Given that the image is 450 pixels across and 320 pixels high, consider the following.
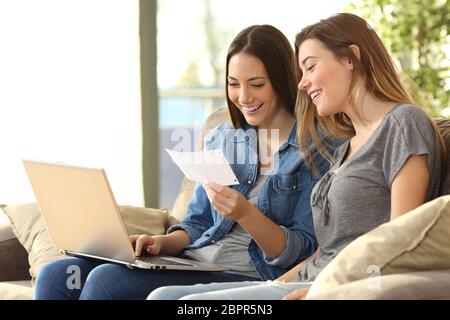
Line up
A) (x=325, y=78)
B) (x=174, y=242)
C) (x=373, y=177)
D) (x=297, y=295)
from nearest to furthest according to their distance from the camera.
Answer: (x=297, y=295) → (x=373, y=177) → (x=325, y=78) → (x=174, y=242)

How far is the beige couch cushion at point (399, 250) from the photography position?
1770mm

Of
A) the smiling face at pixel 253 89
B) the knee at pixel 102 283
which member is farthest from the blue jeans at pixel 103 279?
the smiling face at pixel 253 89

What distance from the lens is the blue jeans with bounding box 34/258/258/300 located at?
2.22 metres

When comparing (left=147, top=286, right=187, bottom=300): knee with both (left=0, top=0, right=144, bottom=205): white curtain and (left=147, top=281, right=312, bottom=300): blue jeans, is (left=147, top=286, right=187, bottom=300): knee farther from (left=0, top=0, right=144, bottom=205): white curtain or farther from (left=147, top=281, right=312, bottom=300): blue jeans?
(left=0, top=0, right=144, bottom=205): white curtain

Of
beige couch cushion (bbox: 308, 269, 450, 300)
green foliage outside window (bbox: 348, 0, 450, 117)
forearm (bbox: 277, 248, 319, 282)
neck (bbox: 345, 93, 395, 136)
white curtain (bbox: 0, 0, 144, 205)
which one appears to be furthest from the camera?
green foliage outside window (bbox: 348, 0, 450, 117)

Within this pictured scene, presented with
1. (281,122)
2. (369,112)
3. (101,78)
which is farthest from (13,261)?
(101,78)

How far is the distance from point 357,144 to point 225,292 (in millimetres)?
534

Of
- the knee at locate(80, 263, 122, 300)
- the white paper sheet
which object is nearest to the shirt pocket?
the white paper sheet

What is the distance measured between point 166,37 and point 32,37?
119 centimetres

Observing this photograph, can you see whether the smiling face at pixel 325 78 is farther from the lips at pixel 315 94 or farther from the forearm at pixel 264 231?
the forearm at pixel 264 231

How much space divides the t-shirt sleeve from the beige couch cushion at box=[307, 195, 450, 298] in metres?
0.22

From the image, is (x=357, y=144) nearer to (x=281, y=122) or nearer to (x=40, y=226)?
(x=281, y=122)

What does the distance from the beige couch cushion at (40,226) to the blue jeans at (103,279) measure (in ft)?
1.12

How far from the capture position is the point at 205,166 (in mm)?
2316
